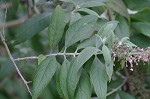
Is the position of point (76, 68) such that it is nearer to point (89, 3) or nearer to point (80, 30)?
point (80, 30)

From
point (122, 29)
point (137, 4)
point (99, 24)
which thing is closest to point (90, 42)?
point (99, 24)

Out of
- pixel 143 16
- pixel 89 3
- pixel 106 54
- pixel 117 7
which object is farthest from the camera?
pixel 143 16

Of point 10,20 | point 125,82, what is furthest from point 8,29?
point 125,82

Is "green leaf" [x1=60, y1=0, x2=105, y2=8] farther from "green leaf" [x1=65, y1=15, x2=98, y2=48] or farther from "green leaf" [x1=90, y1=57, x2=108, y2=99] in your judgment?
"green leaf" [x1=90, y1=57, x2=108, y2=99]

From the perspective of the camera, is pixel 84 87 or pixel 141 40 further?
pixel 141 40

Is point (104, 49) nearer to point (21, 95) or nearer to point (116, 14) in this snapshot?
point (116, 14)

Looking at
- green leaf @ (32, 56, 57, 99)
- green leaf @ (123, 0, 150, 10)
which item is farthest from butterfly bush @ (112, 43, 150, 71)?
green leaf @ (123, 0, 150, 10)

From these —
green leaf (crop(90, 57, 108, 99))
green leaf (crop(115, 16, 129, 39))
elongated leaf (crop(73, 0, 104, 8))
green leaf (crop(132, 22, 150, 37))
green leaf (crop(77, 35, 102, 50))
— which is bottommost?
green leaf (crop(132, 22, 150, 37))

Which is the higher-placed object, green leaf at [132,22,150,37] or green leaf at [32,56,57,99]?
green leaf at [32,56,57,99]

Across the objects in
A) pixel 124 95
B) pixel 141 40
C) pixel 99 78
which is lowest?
pixel 124 95
